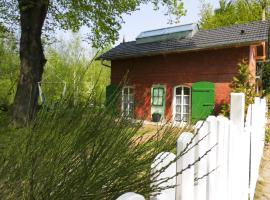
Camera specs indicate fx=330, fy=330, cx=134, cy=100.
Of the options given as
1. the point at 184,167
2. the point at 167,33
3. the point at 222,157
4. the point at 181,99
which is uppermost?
the point at 167,33

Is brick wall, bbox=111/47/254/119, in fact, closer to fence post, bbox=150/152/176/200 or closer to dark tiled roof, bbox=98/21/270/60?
dark tiled roof, bbox=98/21/270/60

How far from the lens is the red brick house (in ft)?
46.8

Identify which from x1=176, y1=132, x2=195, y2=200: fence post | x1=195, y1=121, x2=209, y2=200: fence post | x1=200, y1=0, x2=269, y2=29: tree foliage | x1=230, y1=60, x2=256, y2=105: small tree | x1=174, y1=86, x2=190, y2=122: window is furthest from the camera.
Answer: x1=200, y1=0, x2=269, y2=29: tree foliage

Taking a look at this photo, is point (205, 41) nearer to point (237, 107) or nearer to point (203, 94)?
point (203, 94)

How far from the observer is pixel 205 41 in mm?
15602

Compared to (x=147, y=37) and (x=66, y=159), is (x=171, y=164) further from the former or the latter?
(x=147, y=37)

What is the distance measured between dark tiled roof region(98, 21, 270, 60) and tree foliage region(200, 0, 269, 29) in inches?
566

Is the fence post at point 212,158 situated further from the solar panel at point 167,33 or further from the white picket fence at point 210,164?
the solar panel at point 167,33

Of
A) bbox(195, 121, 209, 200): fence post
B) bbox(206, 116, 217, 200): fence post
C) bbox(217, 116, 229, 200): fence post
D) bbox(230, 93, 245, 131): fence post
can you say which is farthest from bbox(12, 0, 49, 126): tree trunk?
bbox(195, 121, 209, 200): fence post

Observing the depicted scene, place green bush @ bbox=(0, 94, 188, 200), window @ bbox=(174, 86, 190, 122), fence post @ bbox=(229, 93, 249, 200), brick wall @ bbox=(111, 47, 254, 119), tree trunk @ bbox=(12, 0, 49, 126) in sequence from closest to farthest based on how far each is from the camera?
green bush @ bbox=(0, 94, 188, 200) → fence post @ bbox=(229, 93, 249, 200) → tree trunk @ bbox=(12, 0, 49, 126) → brick wall @ bbox=(111, 47, 254, 119) → window @ bbox=(174, 86, 190, 122)

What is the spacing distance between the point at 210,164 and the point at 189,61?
1436 cm

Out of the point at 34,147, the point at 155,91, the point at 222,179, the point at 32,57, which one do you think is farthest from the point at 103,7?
the point at 34,147

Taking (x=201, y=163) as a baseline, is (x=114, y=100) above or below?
above

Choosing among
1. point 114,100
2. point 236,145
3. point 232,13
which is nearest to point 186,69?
point 236,145
